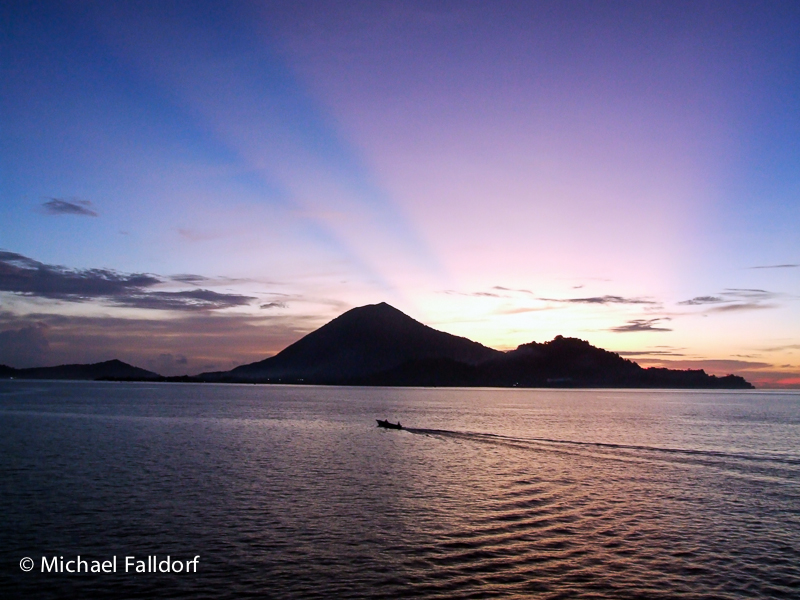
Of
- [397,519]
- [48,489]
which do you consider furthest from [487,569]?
[48,489]

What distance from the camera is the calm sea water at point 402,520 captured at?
2370 cm

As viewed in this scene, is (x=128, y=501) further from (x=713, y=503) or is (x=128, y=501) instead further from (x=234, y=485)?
(x=713, y=503)

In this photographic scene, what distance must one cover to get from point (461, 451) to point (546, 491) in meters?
24.5

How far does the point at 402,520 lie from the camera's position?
110ft

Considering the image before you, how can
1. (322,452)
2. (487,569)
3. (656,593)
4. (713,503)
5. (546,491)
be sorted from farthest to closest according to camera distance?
(322,452)
(546,491)
(713,503)
(487,569)
(656,593)

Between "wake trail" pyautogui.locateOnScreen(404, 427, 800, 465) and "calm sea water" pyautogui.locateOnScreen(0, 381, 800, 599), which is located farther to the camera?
"wake trail" pyautogui.locateOnScreen(404, 427, 800, 465)

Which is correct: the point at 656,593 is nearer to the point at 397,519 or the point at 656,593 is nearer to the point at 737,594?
the point at 737,594

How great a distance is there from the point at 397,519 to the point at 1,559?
1923cm

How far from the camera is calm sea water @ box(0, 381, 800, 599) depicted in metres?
23.7

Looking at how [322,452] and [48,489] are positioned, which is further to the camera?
[322,452]

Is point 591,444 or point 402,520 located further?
point 591,444

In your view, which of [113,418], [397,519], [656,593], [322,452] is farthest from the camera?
[113,418]

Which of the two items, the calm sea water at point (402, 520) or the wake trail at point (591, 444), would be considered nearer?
the calm sea water at point (402, 520)

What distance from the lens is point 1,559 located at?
25.6 metres
